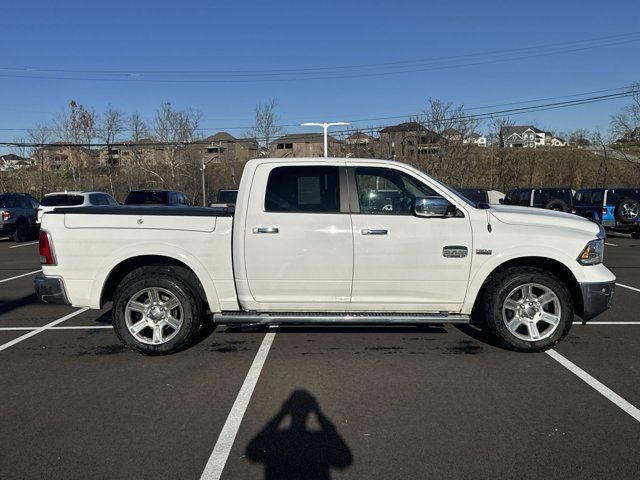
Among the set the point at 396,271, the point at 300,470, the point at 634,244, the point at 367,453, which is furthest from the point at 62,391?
the point at 634,244

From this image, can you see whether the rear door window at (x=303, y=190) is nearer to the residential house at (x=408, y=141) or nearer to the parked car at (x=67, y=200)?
the parked car at (x=67, y=200)

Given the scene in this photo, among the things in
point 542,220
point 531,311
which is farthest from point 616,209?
point 531,311

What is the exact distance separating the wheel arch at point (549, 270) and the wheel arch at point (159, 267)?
9.49ft

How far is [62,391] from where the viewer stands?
434cm

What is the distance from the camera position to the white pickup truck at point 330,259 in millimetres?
5008

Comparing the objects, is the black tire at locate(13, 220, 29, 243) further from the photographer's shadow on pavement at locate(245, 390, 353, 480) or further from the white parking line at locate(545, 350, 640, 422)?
the white parking line at locate(545, 350, 640, 422)

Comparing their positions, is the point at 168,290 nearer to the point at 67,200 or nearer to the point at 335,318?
the point at 335,318

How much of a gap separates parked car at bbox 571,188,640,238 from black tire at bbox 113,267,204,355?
16489 millimetres

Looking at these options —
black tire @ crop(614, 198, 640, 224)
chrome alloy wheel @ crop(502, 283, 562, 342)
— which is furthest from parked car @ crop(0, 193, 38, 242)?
black tire @ crop(614, 198, 640, 224)

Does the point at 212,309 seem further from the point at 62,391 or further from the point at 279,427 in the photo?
the point at 279,427

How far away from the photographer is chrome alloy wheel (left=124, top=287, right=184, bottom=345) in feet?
16.9

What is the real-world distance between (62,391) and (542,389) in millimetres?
4158

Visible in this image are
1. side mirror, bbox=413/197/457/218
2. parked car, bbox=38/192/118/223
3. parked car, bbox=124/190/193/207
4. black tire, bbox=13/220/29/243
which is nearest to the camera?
side mirror, bbox=413/197/457/218

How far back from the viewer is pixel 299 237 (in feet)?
16.4
